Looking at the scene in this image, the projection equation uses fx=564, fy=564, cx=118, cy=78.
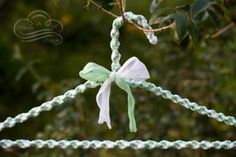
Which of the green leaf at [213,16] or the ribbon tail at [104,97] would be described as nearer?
the ribbon tail at [104,97]

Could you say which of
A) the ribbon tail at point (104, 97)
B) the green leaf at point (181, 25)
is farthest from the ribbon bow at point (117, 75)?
the green leaf at point (181, 25)

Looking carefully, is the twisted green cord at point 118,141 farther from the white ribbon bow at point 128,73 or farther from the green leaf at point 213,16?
the green leaf at point 213,16

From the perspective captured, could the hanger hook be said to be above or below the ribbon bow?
above

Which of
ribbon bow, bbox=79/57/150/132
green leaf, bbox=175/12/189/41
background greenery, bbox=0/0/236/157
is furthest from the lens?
background greenery, bbox=0/0/236/157

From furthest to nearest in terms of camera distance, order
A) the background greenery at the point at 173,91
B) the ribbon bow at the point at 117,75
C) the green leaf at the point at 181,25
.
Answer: the background greenery at the point at 173,91, the green leaf at the point at 181,25, the ribbon bow at the point at 117,75

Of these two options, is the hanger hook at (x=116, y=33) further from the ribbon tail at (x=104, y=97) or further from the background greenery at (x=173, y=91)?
the background greenery at (x=173, y=91)

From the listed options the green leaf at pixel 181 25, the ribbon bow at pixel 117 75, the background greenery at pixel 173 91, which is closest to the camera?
the ribbon bow at pixel 117 75


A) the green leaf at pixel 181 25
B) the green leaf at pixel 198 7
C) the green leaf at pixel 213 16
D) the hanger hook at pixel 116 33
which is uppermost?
the green leaf at pixel 213 16

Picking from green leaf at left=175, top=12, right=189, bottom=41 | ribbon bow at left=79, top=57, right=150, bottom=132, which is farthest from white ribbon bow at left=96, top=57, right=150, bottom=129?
green leaf at left=175, top=12, right=189, bottom=41

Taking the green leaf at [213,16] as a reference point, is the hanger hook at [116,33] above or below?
below

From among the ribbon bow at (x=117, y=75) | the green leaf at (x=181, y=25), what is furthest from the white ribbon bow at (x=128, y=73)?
the green leaf at (x=181, y=25)

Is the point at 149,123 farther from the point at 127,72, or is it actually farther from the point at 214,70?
the point at 127,72

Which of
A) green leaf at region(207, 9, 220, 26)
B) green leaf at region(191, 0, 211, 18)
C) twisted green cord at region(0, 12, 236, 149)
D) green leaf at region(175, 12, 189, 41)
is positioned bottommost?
twisted green cord at region(0, 12, 236, 149)

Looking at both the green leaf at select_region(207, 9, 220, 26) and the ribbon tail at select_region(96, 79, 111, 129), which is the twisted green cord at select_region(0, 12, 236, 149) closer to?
the ribbon tail at select_region(96, 79, 111, 129)
